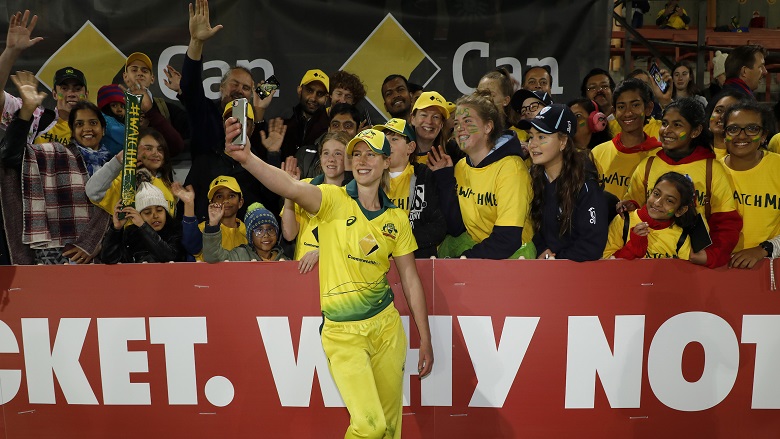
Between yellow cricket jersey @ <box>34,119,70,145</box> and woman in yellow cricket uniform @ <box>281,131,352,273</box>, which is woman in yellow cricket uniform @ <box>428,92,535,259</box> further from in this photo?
yellow cricket jersey @ <box>34,119,70,145</box>

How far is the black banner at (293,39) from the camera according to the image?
826 cm

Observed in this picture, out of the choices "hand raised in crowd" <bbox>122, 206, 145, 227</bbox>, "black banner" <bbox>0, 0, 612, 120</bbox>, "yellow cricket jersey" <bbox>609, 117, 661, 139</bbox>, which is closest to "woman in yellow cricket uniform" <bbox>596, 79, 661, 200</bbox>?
"yellow cricket jersey" <bbox>609, 117, 661, 139</bbox>

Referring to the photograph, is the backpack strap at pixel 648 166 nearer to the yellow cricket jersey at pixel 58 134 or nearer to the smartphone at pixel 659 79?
the smartphone at pixel 659 79

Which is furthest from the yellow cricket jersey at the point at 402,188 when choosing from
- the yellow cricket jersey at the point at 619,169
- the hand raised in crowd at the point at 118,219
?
the hand raised in crowd at the point at 118,219

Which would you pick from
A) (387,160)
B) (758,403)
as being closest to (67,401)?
(387,160)

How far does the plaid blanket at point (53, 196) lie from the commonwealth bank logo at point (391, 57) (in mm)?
3268

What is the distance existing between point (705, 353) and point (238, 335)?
10.5ft

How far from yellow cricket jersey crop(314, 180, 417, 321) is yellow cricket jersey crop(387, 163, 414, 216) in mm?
734

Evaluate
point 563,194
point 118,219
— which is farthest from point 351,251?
point 118,219

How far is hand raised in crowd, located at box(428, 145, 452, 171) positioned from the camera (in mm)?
5720

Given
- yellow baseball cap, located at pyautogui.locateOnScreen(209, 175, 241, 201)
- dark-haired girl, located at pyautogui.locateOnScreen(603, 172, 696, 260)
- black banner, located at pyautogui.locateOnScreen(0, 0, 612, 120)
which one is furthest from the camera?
black banner, located at pyautogui.locateOnScreen(0, 0, 612, 120)

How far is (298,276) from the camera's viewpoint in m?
5.47

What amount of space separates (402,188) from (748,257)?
2.37 meters

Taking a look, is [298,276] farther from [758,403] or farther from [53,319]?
[758,403]
